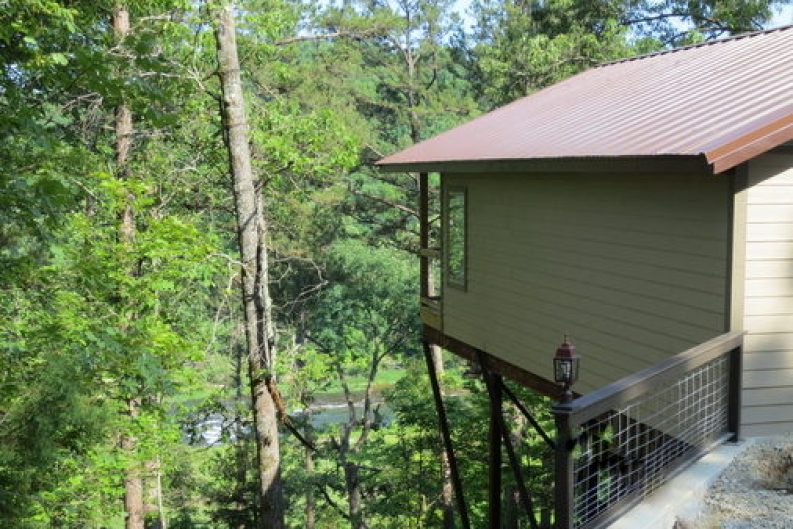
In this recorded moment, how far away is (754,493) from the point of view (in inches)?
176

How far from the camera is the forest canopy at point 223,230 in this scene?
7037 mm

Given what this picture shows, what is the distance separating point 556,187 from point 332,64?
18.1 meters

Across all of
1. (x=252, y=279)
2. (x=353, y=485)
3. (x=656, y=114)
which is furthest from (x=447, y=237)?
(x=353, y=485)

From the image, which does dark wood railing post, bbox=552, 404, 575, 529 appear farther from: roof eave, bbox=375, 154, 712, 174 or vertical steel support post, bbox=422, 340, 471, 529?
vertical steel support post, bbox=422, 340, 471, 529

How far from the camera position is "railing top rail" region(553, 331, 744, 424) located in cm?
373

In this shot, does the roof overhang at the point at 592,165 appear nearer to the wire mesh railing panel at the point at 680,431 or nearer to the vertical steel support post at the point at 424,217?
the wire mesh railing panel at the point at 680,431

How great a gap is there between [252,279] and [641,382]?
18.7ft

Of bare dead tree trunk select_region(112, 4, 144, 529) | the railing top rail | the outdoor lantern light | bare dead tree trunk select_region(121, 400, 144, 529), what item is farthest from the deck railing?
bare dead tree trunk select_region(121, 400, 144, 529)

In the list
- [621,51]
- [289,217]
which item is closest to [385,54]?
[289,217]

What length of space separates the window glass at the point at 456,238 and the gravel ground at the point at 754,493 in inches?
192

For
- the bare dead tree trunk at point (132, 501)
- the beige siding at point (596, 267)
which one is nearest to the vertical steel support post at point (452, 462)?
the beige siding at point (596, 267)

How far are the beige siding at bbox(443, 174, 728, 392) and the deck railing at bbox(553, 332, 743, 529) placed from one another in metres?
0.37

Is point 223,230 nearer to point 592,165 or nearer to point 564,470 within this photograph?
point 592,165

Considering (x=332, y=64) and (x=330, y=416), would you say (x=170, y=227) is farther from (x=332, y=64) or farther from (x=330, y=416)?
(x=330, y=416)
